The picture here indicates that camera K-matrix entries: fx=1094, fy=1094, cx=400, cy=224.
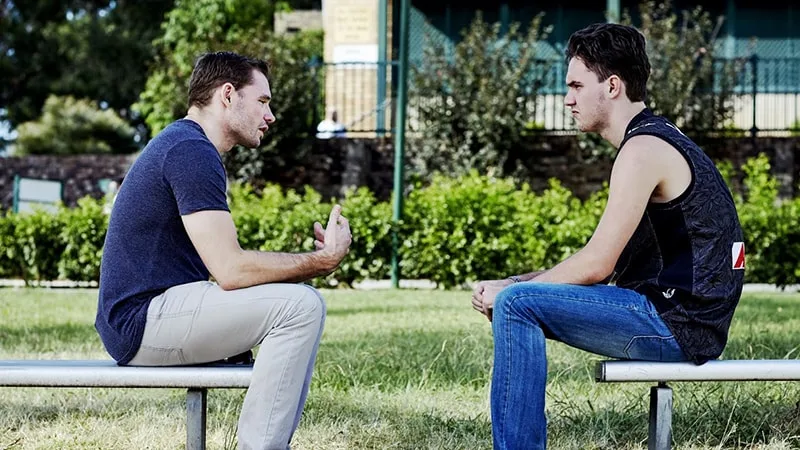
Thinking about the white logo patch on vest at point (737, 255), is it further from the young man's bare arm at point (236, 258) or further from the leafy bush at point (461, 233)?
the leafy bush at point (461, 233)

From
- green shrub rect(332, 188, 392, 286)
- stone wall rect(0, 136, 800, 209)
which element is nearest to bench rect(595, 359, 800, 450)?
green shrub rect(332, 188, 392, 286)

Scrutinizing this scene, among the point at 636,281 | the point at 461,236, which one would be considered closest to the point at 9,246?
the point at 461,236

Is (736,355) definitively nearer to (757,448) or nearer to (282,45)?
(757,448)

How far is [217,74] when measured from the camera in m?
3.81

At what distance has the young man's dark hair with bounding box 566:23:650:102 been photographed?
368cm

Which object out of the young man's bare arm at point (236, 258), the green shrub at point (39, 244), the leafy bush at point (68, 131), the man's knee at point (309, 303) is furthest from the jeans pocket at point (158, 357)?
the leafy bush at point (68, 131)

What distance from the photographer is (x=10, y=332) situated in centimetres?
823

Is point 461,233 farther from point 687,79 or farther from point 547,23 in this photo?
point 547,23

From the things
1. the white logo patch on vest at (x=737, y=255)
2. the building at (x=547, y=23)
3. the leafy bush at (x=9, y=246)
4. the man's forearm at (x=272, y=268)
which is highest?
the building at (x=547, y=23)

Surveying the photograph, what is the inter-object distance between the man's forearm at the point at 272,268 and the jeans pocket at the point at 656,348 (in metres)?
1.04

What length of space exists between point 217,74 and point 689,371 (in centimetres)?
189

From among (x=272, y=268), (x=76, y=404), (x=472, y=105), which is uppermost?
(x=472, y=105)

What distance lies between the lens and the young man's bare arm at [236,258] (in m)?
3.53

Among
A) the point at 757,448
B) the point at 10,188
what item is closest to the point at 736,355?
the point at 757,448
